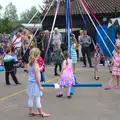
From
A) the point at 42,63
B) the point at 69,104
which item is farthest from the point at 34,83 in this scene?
the point at 42,63

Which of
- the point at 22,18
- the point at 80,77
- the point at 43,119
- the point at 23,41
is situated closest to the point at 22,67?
the point at 23,41

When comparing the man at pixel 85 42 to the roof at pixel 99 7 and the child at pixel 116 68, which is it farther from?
the roof at pixel 99 7

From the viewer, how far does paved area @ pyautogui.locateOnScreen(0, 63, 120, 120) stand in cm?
693

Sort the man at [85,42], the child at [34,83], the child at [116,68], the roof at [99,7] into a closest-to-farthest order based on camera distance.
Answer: the child at [34,83] < the child at [116,68] < the man at [85,42] < the roof at [99,7]

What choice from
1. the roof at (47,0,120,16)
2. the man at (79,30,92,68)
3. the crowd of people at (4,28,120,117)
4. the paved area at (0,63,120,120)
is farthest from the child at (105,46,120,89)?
the roof at (47,0,120,16)

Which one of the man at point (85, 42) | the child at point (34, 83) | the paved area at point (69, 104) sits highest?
the man at point (85, 42)

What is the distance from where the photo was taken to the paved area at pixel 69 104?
6930 mm

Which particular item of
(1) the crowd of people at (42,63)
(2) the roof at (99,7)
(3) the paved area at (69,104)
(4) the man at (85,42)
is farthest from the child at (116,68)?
(2) the roof at (99,7)

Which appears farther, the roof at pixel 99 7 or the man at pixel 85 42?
the roof at pixel 99 7

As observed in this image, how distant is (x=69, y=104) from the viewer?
26.1 feet

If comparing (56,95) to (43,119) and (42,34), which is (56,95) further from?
(42,34)

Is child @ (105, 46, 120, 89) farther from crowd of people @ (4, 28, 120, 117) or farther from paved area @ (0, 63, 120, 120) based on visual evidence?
paved area @ (0, 63, 120, 120)

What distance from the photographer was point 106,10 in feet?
90.5

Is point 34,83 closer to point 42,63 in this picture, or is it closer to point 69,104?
point 69,104
